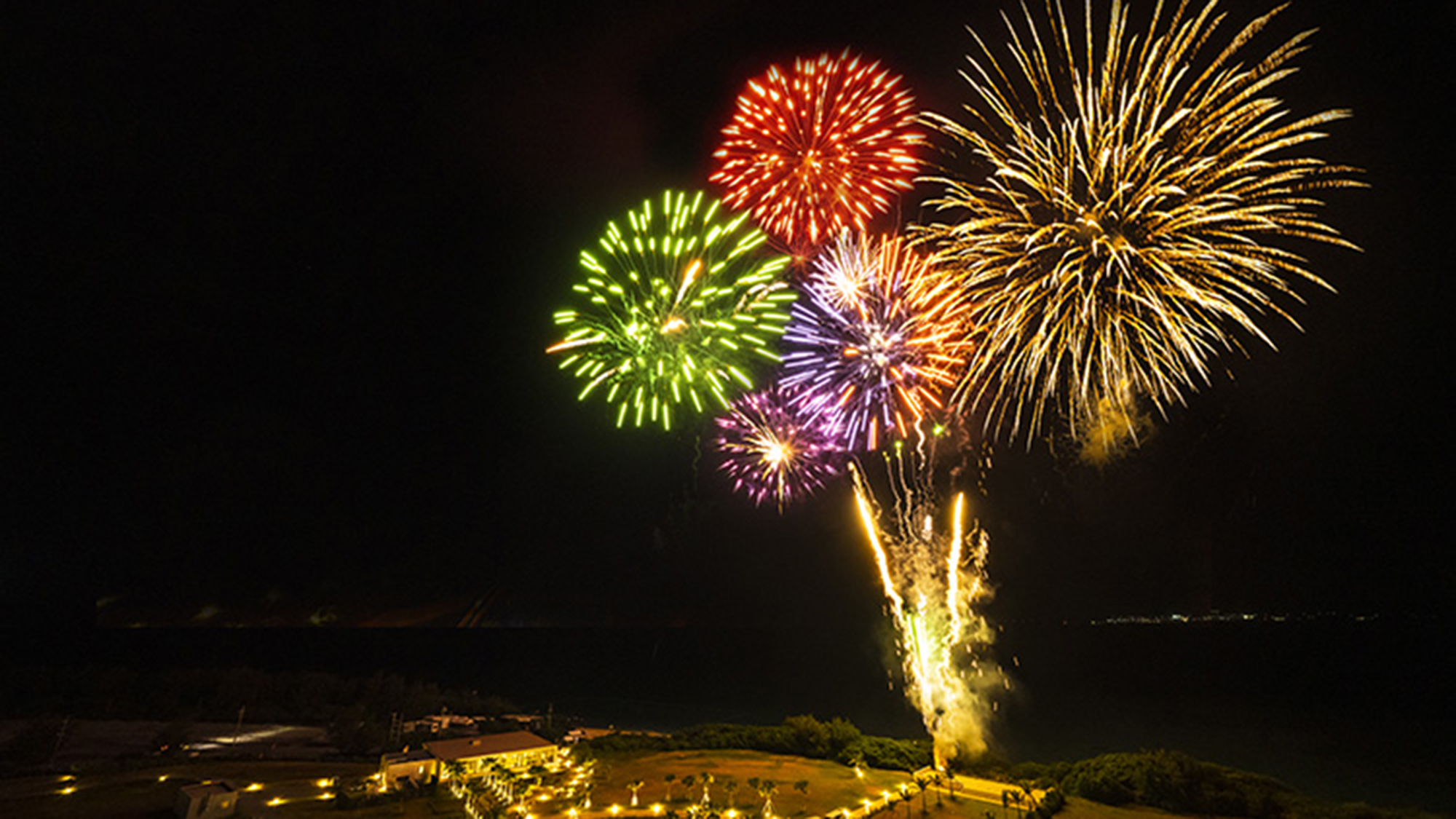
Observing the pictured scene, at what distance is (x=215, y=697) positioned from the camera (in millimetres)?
45531

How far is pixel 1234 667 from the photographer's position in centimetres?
10031

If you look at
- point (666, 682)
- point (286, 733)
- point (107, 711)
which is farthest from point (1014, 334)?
point (666, 682)

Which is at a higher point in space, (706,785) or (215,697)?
(215,697)

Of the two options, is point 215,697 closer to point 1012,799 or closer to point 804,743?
point 804,743

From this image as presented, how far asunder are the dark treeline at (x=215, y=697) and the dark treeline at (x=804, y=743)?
1798 centimetres

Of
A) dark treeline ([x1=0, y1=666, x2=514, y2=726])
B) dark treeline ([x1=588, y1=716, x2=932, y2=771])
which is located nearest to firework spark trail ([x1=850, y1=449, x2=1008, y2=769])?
dark treeline ([x1=588, y1=716, x2=932, y2=771])

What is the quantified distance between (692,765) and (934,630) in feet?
37.2

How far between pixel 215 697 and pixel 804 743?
42.0 meters

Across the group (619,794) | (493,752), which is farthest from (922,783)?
(493,752)

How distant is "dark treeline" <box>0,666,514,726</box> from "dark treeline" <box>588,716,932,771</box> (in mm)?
17978

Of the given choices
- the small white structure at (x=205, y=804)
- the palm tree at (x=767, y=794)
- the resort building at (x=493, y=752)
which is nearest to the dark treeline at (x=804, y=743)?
the resort building at (x=493, y=752)

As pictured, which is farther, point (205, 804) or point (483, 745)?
point (483, 745)

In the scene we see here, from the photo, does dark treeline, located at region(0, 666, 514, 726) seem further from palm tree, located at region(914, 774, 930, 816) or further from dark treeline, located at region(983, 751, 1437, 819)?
dark treeline, located at region(983, 751, 1437, 819)

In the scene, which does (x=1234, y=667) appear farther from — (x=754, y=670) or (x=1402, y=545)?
(x=1402, y=545)
